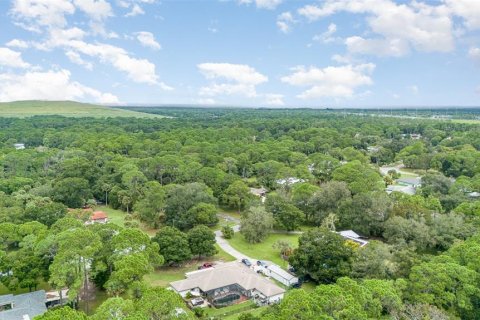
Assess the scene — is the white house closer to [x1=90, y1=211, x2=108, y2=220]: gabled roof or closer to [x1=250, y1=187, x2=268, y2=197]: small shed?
[x1=250, y1=187, x2=268, y2=197]: small shed

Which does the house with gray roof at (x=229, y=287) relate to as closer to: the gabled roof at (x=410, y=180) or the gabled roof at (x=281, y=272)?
the gabled roof at (x=281, y=272)

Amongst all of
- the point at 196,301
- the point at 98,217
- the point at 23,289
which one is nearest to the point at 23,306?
the point at 23,289

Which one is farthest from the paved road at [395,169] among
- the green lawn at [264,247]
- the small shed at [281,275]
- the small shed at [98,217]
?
the small shed at [98,217]

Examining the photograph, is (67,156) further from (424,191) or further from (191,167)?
(424,191)

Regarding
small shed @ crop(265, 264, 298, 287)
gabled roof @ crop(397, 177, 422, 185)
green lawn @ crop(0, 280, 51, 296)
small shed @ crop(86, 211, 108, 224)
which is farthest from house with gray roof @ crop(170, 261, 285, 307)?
gabled roof @ crop(397, 177, 422, 185)

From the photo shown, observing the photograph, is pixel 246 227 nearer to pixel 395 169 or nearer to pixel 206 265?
pixel 206 265

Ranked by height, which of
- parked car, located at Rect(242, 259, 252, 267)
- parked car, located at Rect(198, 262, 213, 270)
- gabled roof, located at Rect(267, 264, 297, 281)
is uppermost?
gabled roof, located at Rect(267, 264, 297, 281)
